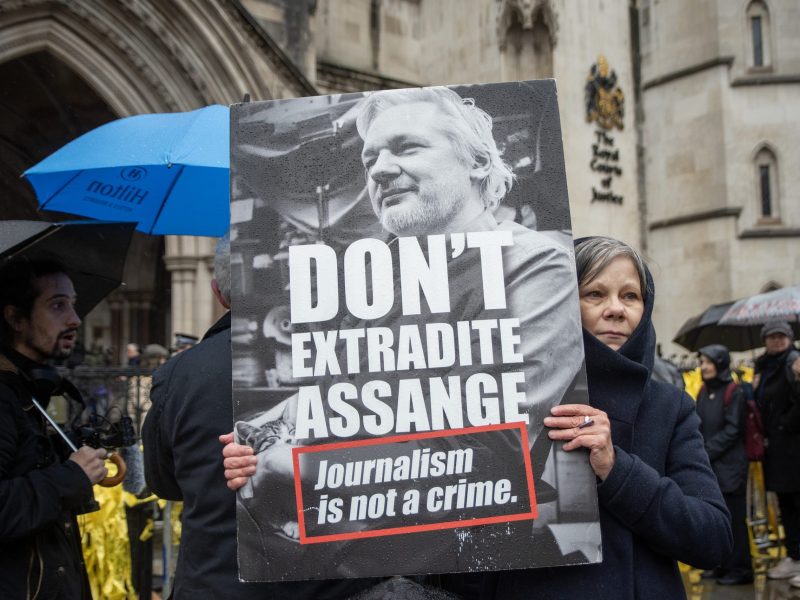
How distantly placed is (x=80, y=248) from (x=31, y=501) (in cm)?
91

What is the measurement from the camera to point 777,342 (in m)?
6.75

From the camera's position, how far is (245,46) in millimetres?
10922

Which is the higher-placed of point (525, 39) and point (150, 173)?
point (525, 39)

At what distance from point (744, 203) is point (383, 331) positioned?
1984cm

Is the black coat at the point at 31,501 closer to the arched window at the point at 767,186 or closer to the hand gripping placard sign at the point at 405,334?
the hand gripping placard sign at the point at 405,334

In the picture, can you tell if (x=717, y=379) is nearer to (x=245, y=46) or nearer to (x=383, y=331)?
(x=383, y=331)

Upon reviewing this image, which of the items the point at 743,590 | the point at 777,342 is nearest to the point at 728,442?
the point at 777,342

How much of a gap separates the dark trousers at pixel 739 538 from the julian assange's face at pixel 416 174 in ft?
18.5

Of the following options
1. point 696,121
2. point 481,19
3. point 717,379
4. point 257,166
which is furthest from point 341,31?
point 257,166

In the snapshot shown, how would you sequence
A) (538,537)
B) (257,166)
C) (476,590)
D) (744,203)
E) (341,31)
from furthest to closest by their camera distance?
1. (744,203)
2. (341,31)
3. (476,590)
4. (257,166)
5. (538,537)

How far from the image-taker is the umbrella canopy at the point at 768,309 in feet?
27.2

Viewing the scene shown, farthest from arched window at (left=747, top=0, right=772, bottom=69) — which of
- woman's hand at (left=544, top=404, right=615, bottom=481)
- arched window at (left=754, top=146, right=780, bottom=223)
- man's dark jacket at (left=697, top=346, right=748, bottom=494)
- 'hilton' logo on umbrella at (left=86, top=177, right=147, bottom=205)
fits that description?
woman's hand at (left=544, top=404, right=615, bottom=481)

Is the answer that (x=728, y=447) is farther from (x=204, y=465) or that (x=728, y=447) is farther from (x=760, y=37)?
(x=760, y=37)

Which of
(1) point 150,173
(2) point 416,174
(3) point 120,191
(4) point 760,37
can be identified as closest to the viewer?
(2) point 416,174
